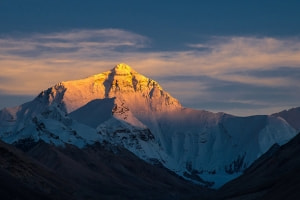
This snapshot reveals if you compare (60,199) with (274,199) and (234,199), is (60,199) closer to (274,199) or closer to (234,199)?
(234,199)

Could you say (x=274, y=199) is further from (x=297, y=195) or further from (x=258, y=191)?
(x=258, y=191)

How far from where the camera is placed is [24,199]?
147500 mm

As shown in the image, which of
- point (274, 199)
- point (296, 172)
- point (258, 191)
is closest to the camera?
point (274, 199)

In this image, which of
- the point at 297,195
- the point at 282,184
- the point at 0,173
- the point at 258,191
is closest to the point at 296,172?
the point at 282,184

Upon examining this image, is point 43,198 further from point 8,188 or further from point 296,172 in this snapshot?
point 296,172

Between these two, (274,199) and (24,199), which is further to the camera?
(24,199)

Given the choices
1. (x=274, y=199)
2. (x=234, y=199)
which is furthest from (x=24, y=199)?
(x=234, y=199)

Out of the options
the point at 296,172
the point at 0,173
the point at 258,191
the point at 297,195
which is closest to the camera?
the point at 297,195

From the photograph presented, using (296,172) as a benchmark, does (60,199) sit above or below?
below

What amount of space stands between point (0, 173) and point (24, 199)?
1211 centimetres

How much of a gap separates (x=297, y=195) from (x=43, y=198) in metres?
53.8

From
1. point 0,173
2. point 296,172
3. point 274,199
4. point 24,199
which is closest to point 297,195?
point 274,199

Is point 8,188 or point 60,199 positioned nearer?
point 8,188

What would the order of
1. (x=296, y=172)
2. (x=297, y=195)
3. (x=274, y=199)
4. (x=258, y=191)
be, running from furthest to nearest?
1. (x=258, y=191)
2. (x=296, y=172)
3. (x=274, y=199)
4. (x=297, y=195)
